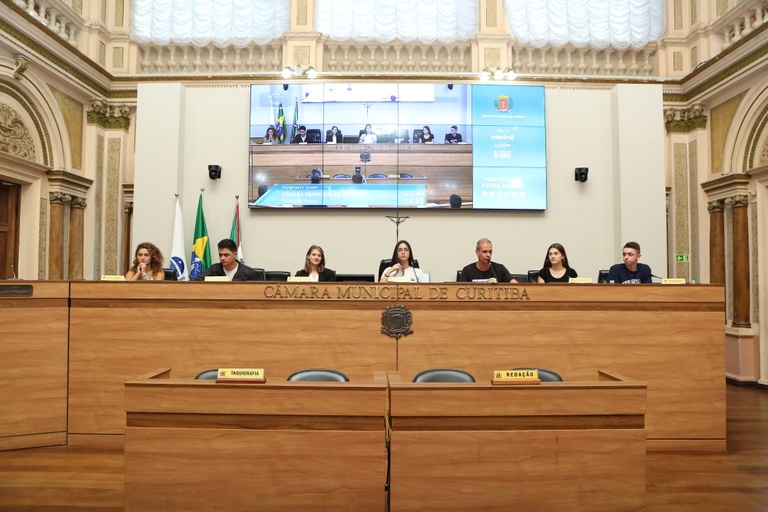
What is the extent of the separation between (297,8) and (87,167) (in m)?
4.07

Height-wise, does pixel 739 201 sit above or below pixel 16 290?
above

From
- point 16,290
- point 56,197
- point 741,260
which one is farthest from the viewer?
point 56,197

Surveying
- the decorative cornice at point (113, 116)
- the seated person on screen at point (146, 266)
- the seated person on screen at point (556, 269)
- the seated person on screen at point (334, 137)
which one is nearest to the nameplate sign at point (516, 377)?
the seated person on screen at point (556, 269)

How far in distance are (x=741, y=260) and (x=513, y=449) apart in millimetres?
6531

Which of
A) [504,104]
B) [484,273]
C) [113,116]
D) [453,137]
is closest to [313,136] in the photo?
[453,137]

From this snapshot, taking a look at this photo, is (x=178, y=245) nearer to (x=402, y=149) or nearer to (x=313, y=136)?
(x=313, y=136)

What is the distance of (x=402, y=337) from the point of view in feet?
11.8

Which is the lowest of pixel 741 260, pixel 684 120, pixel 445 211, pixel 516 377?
pixel 516 377

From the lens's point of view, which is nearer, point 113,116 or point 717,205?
point 717,205

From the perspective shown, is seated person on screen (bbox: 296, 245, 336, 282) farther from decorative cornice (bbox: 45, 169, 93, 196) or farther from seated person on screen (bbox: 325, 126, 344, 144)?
decorative cornice (bbox: 45, 169, 93, 196)

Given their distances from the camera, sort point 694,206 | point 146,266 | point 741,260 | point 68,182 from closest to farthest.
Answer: point 146,266
point 741,260
point 68,182
point 694,206

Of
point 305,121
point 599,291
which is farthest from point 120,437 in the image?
point 305,121

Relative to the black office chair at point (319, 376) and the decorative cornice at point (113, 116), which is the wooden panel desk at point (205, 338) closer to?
the black office chair at point (319, 376)

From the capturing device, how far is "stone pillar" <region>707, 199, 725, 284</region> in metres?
7.44
